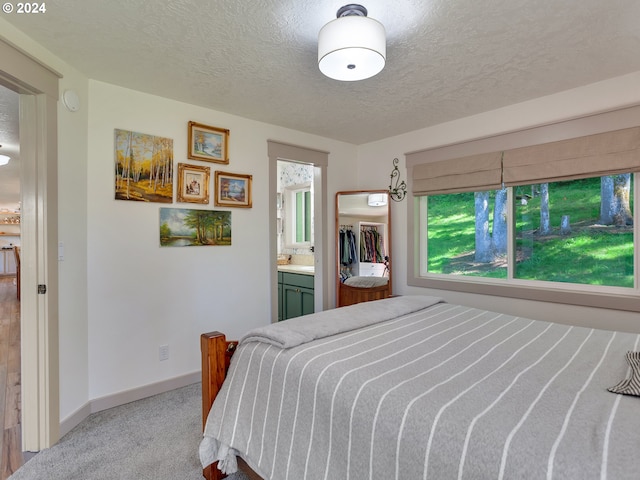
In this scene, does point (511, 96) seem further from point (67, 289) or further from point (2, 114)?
point (2, 114)

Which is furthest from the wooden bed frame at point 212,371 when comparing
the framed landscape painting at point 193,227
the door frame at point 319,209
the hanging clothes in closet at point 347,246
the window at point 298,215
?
the window at point 298,215

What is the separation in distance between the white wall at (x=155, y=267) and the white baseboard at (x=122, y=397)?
40 mm

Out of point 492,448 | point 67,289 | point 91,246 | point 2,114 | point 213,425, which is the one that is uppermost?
point 2,114

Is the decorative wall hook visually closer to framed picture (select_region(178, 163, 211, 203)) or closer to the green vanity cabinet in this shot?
the green vanity cabinet

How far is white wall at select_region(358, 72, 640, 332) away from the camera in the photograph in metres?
2.25

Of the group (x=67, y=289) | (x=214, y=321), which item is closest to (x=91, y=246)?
(x=67, y=289)

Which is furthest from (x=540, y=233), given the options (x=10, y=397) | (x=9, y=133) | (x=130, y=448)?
(x=9, y=133)

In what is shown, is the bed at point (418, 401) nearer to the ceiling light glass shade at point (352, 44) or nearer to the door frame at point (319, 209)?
the ceiling light glass shade at point (352, 44)

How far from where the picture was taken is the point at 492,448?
31.0 inches

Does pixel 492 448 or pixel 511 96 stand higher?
pixel 511 96

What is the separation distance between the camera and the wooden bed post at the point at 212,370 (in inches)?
61.0

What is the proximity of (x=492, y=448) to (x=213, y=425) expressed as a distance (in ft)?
3.84

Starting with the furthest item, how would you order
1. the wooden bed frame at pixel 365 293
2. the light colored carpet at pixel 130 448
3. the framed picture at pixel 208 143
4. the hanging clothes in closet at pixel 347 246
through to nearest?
1. the hanging clothes in closet at pixel 347 246
2. the wooden bed frame at pixel 365 293
3. the framed picture at pixel 208 143
4. the light colored carpet at pixel 130 448

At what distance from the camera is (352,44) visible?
1439 millimetres
